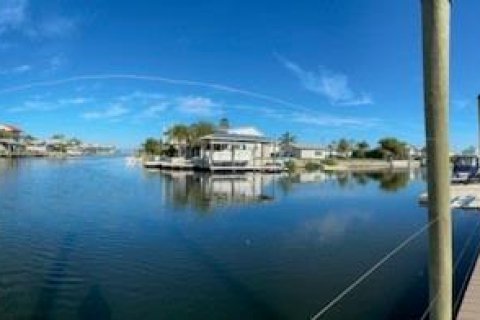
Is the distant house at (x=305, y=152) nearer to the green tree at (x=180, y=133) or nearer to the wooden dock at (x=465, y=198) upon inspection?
the green tree at (x=180, y=133)

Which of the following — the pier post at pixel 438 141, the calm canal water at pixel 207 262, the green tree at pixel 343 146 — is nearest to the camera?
the pier post at pixel 438 141

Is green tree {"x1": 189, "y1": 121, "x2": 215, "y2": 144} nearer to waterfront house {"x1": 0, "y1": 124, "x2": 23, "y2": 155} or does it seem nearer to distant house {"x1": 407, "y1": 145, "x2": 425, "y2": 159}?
waterfront house {"x1": 0, "y1": 124, "x2": 23, "y2": 155}

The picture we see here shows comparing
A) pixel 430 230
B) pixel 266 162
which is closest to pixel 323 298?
pixel 430 230

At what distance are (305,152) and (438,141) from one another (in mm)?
118506

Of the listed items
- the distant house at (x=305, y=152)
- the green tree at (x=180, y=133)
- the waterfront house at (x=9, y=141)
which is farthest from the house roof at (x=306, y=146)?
the waterfront house at (x=9, y=141)

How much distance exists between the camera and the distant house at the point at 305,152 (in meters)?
123

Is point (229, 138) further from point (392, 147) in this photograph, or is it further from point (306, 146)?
point (392, 147)

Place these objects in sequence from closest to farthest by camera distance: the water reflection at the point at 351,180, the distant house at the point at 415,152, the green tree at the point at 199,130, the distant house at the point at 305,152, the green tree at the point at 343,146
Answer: the water reflection at the point at 351,180 < the green tree at the point at 199,130 < the distant house at the point at 305,152 < the green tree at the point at 343,146 < the distant house at the point at 415,152

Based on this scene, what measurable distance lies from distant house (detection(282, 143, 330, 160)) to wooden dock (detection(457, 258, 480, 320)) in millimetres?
109553

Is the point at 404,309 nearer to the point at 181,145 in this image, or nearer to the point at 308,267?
the point at 308,267

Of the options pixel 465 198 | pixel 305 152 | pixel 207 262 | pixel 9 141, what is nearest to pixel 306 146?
pixel 305 152

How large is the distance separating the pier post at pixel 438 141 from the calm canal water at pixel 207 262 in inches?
176

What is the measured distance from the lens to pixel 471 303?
9.47 m

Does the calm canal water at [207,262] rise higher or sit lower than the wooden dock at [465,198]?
lower
